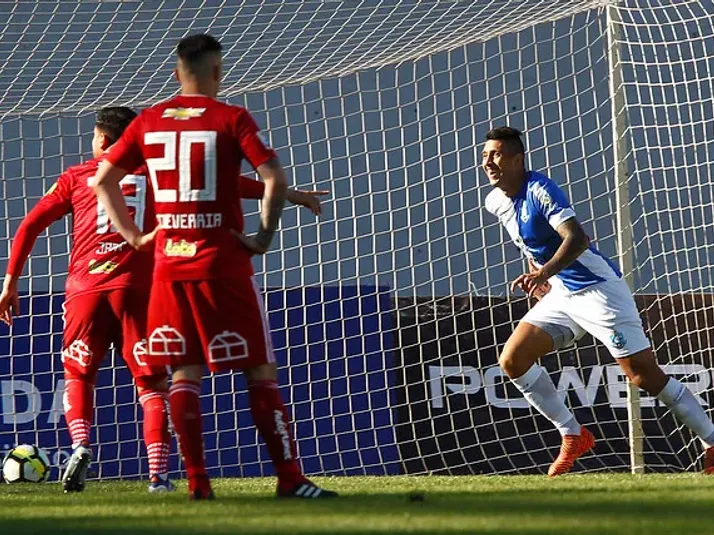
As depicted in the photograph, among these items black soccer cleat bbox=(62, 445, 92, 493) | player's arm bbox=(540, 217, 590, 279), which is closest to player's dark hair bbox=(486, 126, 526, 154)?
player's arm bbox=(540, 217, 590, 279)

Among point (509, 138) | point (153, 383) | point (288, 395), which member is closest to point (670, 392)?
point (509, 138)

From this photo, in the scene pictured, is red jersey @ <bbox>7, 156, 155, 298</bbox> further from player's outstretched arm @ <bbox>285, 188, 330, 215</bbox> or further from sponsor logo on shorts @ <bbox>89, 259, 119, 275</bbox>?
player's outstretched arm @ <bbox>285, 188, 330, 215</bbox>

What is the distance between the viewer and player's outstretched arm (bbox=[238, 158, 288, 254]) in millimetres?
4652

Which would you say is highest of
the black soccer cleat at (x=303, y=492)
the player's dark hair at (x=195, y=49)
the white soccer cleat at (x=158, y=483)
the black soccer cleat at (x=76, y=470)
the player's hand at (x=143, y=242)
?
the player's dark hair at (x=195, y=49)

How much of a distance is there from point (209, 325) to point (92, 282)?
4.99 ft

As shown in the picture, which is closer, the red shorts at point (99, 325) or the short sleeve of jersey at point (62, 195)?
the red shorts at point (99, 325)

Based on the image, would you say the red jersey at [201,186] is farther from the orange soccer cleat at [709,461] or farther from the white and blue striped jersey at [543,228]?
the orange soccer cleat at [709,461]

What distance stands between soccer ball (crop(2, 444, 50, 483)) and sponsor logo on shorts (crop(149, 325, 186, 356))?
3.13m

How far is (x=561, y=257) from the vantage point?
6418mm

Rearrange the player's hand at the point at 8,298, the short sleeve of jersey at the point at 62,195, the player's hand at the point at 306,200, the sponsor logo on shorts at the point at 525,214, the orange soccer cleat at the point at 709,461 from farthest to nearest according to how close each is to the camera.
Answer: the sponsor logo on shorts at the point at 525,214 → the orange soccer cleat at the point at 709,461 → the short sleeve of jersey at the point at 62,195 → the player's hand at the point at 8,298 → the player's hand at the point at 306,200

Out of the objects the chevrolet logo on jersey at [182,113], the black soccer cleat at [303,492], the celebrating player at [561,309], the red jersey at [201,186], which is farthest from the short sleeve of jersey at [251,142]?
the celebrating player at [561,309]

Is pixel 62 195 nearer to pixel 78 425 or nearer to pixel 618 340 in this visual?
pixel 78 425

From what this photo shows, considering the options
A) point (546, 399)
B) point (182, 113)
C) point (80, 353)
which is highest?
point (182, 113)

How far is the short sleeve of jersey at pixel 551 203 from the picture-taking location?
6617 millimetres
